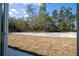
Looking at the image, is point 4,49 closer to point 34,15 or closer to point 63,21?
point 34,15

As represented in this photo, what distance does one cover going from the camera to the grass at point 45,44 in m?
4.57

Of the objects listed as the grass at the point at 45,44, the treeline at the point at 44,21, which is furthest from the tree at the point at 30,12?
the grass at the point at 45,44

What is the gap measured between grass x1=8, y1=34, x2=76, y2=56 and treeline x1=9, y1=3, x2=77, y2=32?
0.61ft

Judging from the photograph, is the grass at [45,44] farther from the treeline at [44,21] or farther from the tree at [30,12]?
the tree at [30,12]

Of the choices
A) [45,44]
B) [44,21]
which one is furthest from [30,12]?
[45,44]

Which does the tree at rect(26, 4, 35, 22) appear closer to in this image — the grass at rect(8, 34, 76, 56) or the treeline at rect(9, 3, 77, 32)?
the treeline at rect(9, 3, 77, 32)

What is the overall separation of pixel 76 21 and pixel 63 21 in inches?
11.0

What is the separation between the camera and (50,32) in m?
4.60

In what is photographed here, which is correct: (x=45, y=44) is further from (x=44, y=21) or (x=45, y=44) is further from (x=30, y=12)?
(x=30, y=12)

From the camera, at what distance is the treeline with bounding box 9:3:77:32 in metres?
4.50

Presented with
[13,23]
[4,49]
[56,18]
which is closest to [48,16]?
[56,18]

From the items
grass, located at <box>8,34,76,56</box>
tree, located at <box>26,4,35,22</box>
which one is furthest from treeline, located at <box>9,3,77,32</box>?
grass, located at <box>8,34,76,56</box>

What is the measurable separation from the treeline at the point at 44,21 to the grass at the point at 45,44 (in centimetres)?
18

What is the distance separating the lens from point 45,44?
15.1ft
